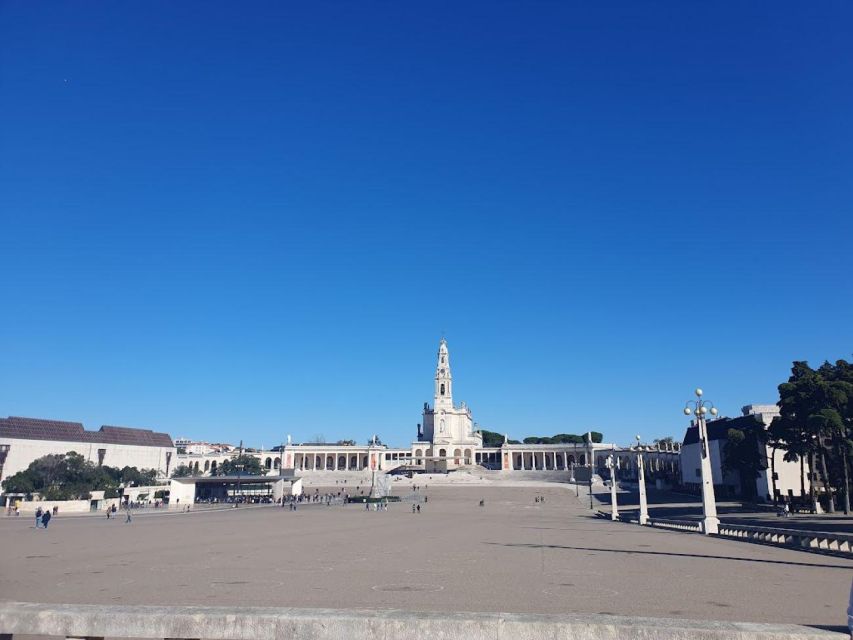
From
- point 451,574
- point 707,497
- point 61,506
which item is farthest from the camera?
point 61,506

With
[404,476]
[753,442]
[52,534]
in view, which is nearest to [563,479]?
[404,476]

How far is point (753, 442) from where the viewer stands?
64688 millimetres

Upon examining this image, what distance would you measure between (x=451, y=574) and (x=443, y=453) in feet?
454

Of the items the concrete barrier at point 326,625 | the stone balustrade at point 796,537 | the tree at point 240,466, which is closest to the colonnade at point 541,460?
the tree at point 240,466

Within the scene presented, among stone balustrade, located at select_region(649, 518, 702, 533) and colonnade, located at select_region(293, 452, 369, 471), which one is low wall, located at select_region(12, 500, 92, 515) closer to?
stone balustrade, located at select_region(649, 518, 702, 533)

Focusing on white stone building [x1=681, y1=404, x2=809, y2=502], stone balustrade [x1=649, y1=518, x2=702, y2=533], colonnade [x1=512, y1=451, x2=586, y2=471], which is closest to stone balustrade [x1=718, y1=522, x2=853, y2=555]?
stone balustrade [x1=649, y1=518, x2=702, y2=533]

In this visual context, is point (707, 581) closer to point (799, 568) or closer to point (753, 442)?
point (799, 568)

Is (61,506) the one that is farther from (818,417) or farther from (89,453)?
(89,453)

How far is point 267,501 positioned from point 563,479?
60.6 metres

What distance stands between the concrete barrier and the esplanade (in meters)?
141

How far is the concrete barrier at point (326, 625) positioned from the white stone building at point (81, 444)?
14544 cm

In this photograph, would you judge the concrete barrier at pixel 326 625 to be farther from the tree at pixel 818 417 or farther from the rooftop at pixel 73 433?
the rooftop at pixel 73 433

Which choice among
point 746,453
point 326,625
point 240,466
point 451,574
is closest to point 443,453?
point 240,466

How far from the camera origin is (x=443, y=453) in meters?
152
